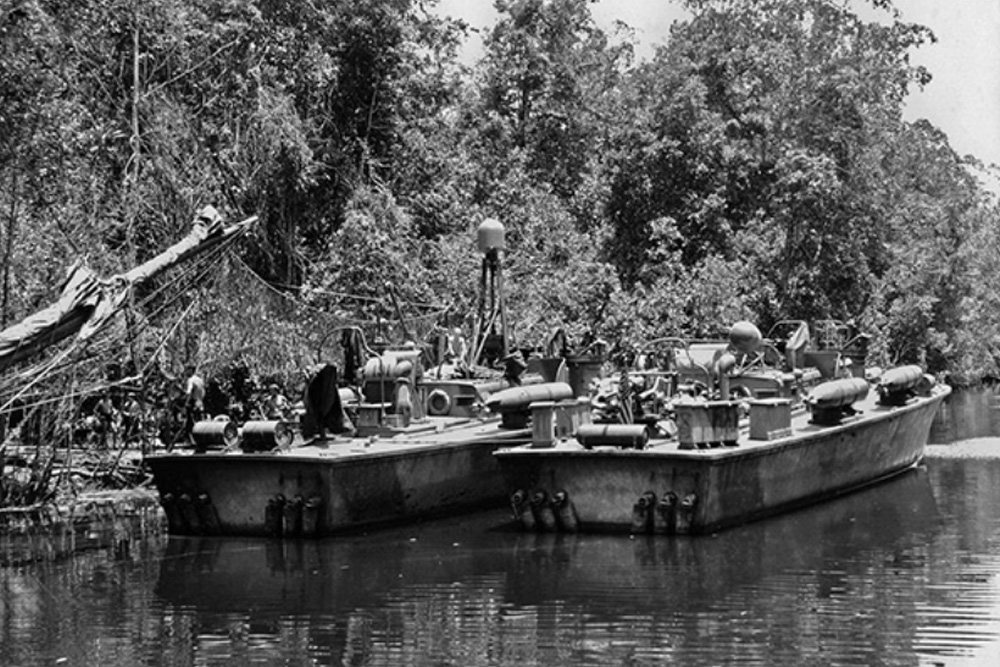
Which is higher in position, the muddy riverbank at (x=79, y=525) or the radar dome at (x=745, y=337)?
the radar dome at (x=745, y=337)

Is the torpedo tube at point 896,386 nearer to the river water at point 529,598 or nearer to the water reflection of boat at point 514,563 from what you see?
the river water at point 529,598

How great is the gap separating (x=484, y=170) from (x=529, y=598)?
2592cm

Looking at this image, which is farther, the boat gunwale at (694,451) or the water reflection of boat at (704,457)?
the water reflection of boat at (704,457)

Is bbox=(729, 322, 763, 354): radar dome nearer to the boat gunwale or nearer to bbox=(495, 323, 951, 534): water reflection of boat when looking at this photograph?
bbox=(495, 323, 951, 534): water reflection of boat

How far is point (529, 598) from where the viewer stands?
14.2m

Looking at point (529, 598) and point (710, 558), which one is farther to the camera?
point (710, 558)

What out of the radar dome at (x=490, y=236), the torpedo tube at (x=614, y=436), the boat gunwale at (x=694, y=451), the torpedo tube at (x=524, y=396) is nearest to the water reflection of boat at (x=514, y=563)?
the boat gunwale at (x=694, y=451)

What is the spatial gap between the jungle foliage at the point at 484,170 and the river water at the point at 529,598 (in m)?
4.01

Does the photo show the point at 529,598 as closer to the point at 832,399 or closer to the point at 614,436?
the point at 614,436

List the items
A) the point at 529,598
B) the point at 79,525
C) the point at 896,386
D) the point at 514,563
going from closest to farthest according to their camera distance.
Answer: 1. the point at 529,598
2. the point at 514,563
3. the point at 79,525
4. the point at 896,386

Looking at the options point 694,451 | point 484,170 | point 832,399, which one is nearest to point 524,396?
point 694,451

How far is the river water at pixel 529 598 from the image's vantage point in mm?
12102

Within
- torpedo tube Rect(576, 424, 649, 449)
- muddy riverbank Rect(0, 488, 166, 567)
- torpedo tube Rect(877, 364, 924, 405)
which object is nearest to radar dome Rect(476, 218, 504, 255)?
torpedo tube Rect(877, 364, 924, 405)

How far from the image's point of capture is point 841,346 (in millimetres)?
26000
